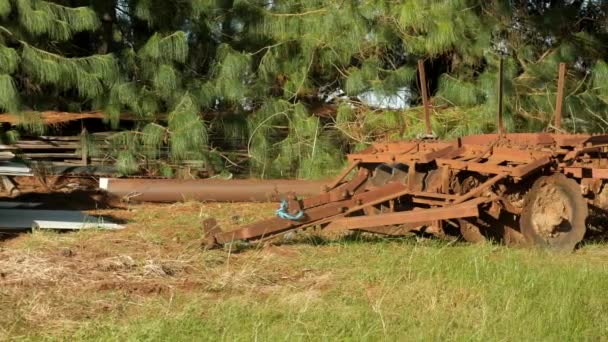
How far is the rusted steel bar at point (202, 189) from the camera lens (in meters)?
9.76

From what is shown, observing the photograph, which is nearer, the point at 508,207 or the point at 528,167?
the point at 528,167

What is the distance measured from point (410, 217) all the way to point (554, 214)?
137cm

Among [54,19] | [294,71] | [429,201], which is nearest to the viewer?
[429,201]

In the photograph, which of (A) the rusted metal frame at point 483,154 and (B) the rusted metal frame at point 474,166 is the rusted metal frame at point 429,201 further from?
(A) the rusted metal frame at point 483,154

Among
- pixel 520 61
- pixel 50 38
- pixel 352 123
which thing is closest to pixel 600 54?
pixel 520 61

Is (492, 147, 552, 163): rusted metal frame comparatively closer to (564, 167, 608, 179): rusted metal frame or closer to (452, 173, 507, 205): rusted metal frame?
(564, 167, 608, 179): rusted metal frame

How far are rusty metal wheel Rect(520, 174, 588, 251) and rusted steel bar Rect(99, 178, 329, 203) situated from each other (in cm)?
349

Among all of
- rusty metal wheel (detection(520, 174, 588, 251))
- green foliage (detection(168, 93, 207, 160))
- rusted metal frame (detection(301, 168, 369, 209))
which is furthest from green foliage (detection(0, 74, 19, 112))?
rusty metal wheel (detection(520, 174, 588, 251))

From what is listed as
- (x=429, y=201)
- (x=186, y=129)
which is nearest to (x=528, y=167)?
(x=429, y=201)

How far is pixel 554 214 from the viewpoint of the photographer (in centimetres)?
665

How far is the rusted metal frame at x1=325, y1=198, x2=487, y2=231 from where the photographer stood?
6168 millimetres

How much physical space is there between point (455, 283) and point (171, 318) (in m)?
1.95

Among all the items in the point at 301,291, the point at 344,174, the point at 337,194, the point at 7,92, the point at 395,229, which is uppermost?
the point at 7,92

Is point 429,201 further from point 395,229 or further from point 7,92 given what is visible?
point 7,92
